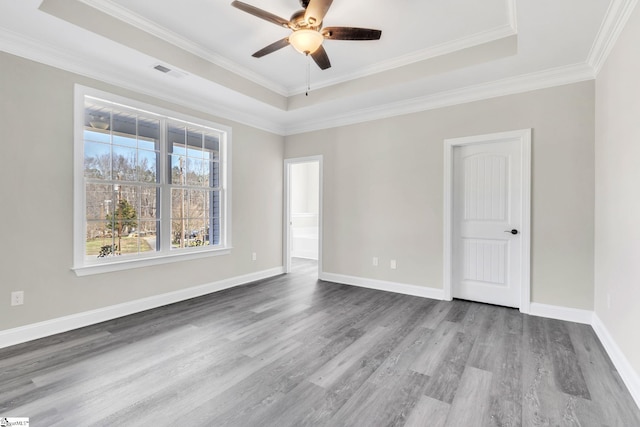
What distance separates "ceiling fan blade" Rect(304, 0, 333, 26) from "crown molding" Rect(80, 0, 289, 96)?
1.62 meters

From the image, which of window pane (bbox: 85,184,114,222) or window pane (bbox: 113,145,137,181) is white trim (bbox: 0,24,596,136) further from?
window pane (bbox: 85,184,114,222)

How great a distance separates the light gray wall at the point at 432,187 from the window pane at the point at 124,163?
2.60 m

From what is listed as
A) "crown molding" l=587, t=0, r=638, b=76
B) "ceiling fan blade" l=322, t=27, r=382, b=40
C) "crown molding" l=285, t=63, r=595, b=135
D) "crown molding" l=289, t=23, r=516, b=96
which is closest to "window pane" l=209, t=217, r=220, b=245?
"crown molding" l=285, t=63, r=595, b=135

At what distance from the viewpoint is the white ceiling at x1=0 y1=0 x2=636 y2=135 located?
8.31 ft

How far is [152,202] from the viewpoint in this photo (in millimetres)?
3791

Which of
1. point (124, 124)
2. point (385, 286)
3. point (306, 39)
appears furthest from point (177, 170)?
point (385, 286)

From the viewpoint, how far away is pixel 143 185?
12.0ft

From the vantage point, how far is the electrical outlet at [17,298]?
2.71 m

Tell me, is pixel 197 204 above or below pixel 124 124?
below

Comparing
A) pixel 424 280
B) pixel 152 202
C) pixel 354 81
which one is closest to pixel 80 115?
pixel 152 202

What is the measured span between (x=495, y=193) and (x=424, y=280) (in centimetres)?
144

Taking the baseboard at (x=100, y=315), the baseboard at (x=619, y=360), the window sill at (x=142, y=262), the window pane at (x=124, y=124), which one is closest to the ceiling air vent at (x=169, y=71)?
the window pane at (x=124, y=124)

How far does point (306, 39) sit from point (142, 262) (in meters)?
3.06

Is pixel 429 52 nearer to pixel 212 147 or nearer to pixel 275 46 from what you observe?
pixel 275 46
